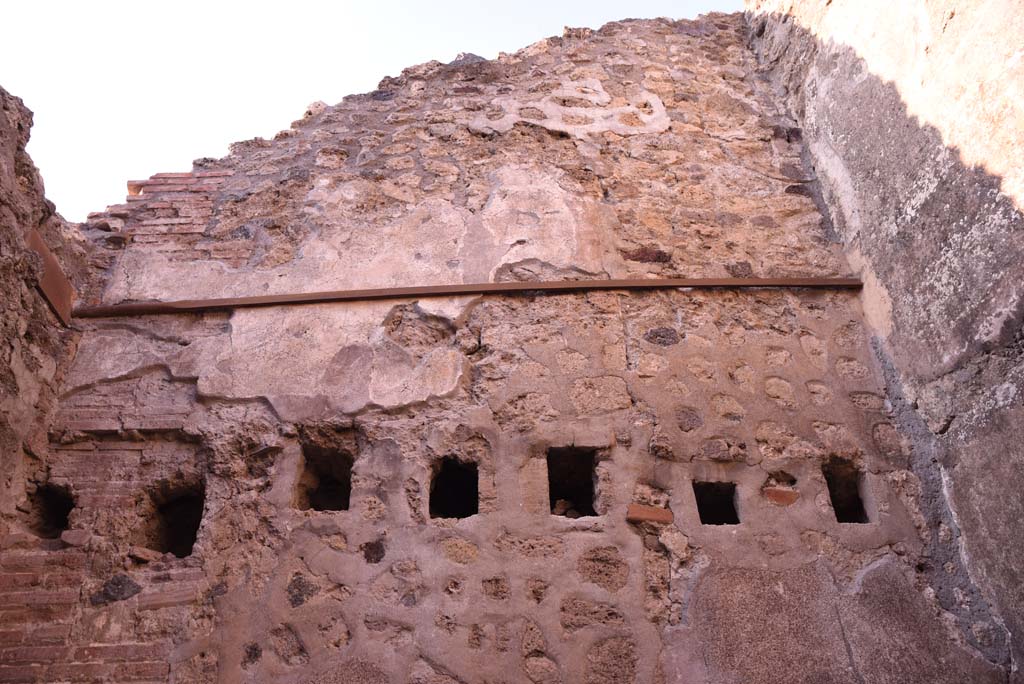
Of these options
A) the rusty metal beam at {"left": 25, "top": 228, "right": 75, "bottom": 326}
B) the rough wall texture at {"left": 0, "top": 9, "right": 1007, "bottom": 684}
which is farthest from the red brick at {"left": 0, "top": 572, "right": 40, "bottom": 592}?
the rusty metal beam at {"left": 25, "top": 228, "right": 75, "bottom": 326}

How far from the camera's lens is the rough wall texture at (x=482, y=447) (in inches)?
85.6

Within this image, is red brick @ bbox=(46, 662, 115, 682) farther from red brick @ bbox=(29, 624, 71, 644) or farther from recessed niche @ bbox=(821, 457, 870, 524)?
recessed niche @ bbox=(821, 457, 870, 524)

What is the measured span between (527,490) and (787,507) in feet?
2.73

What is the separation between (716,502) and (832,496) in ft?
1.32

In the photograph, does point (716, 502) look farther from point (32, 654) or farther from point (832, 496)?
point (32, 654)

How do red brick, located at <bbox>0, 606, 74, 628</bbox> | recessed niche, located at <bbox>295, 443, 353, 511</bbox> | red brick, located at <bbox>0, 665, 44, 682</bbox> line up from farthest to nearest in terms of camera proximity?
recessed niche, located at <bbox>295, 443, 353, 511</bbox>, red brick, located at <bbox>0, 606, 74, 628</bbox>, red brick, located at <bbox>0, 665, 44, 682</bbox>

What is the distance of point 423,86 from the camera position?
4070 mm

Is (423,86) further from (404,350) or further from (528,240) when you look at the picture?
(404,350)

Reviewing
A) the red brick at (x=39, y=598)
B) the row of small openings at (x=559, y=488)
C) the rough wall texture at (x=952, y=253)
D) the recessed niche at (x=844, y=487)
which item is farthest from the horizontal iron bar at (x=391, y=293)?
the red brick at (x=39, y=598)

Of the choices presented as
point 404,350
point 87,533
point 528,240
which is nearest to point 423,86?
point 528,240

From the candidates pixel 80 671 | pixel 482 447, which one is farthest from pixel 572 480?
pixel 80 671

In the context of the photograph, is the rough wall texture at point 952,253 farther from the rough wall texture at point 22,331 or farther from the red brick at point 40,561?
the rough wall texture at point 22,331

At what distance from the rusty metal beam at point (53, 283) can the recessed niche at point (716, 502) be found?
7.89ft

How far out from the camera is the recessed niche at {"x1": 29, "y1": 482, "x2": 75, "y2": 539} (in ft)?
8.18
